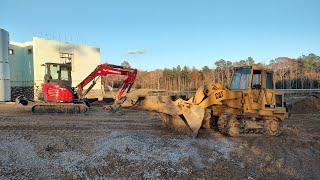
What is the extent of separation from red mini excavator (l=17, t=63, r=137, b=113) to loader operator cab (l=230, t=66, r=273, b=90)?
716cm

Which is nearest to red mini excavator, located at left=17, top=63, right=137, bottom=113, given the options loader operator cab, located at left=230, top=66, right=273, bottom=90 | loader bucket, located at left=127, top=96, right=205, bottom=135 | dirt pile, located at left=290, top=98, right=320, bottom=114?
loader bucket, located at left=127, top=96, right=205, bottom=135

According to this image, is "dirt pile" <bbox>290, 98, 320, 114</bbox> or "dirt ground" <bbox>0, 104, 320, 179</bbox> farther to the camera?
"dirt pile" <bbox>290, 98, 320, 114</bbox>

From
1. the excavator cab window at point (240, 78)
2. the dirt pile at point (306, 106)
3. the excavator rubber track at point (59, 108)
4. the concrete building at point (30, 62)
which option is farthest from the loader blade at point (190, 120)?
the concrete building at point (30, 62)

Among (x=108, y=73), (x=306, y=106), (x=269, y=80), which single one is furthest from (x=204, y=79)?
(x=269, y=80)

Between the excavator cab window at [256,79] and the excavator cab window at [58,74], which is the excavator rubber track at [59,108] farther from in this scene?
the excavator cab window at [256,79]

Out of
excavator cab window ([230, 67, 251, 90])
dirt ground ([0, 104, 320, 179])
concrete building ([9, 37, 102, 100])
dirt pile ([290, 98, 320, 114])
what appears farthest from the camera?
concrete building ([9, 37, 102, 100])

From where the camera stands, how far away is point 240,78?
48.8ft

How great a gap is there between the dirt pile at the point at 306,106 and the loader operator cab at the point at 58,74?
14.6 metres

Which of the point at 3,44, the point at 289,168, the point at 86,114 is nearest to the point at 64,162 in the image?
the point at 289,168

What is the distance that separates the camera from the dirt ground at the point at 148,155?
8711mm

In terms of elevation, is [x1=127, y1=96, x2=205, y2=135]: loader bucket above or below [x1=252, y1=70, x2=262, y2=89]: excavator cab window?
below

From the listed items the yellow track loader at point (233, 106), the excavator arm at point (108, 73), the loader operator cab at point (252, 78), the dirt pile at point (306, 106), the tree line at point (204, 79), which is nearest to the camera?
the yellow track loader at point (233, 106)

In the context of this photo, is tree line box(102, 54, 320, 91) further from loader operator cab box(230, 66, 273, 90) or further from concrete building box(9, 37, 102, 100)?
loader operator cab box(230, 66, 273, 90)

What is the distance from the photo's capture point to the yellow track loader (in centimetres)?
1380
